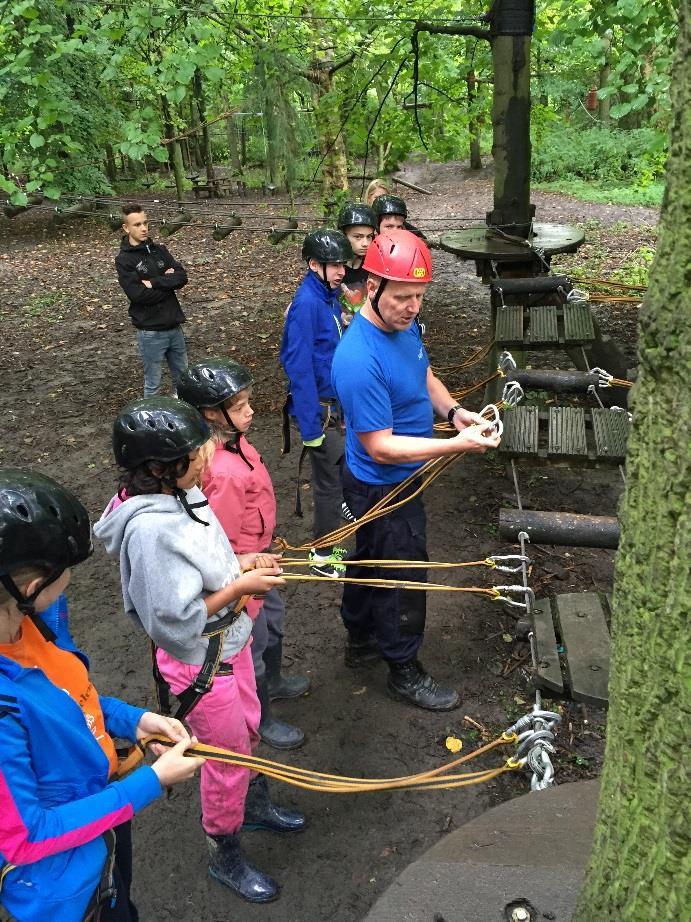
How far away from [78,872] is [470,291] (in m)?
9.89

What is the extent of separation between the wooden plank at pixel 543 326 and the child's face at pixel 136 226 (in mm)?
3354

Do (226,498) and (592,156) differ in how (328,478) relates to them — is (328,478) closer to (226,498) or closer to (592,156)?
(226,498)

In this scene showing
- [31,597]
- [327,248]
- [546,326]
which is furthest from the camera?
[546,326]

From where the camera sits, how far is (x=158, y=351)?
6262mm

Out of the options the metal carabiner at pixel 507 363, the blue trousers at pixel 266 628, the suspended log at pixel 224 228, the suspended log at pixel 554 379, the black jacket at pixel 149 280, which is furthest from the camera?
the suspended log at pixel 224 228

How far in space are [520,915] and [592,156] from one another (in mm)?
22128

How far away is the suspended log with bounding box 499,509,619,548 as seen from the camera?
9.94 ft

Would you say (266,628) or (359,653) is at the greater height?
(266,628)

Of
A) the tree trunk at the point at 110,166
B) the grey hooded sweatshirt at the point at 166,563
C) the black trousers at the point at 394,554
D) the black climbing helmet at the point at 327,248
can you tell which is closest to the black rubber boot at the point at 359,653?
the black trousers at the point at 394,554

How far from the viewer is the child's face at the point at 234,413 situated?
8.48 ft

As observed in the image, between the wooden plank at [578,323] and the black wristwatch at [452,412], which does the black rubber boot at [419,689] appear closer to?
the black wristwatch at [452,412]

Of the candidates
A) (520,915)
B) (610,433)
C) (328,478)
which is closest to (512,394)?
(610,433)

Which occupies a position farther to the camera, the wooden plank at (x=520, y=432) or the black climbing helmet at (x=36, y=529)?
the wooden plank at (x=520, y=432)

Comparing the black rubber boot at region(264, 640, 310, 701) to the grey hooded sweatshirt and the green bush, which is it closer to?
the grey hooded sweatshirt
